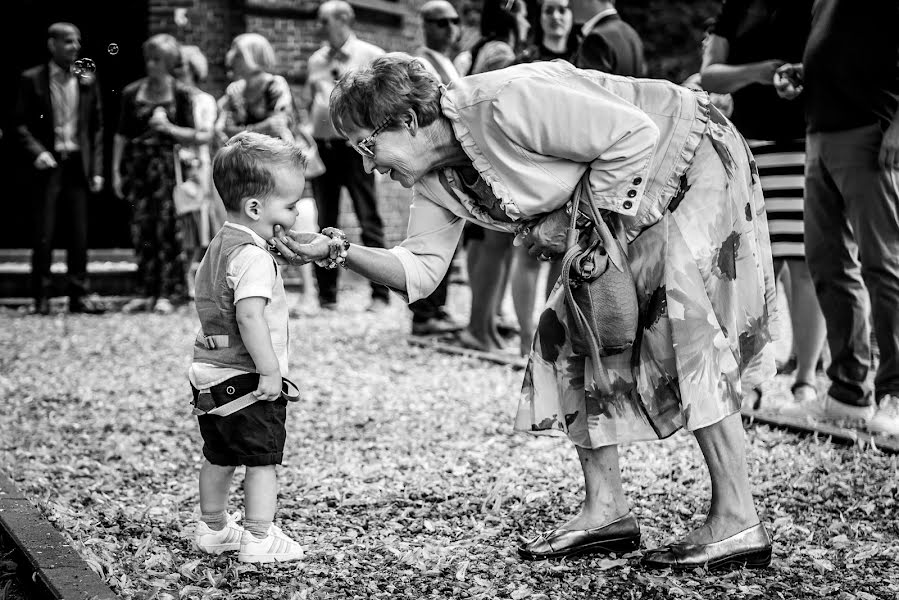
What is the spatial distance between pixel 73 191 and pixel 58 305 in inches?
51.7

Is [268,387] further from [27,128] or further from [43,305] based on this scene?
[27,128]

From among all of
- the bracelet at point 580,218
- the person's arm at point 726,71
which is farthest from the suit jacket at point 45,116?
the bracelet at point 580,218

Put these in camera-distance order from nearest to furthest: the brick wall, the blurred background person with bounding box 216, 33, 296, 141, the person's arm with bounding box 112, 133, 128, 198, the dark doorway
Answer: the blurred background person with bounding box 216, 33, 296, 141 → the person's arm with bounding box 112, 133, 128, 198 → the brick wall → the dark doorway

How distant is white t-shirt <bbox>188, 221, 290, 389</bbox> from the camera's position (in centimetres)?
335

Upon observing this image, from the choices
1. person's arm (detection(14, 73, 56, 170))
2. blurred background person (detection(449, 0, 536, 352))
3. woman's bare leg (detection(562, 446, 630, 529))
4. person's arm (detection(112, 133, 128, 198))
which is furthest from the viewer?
person's arm (detection(112, 133, 128, 198))

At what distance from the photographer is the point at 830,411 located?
5.48 meters

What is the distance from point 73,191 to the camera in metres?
10.6

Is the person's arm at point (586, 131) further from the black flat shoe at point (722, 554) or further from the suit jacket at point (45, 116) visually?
the suit jacket at point (45, 116)

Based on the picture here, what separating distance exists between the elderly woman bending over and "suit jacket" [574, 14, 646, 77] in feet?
9.53

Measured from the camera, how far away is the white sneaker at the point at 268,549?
3543mm

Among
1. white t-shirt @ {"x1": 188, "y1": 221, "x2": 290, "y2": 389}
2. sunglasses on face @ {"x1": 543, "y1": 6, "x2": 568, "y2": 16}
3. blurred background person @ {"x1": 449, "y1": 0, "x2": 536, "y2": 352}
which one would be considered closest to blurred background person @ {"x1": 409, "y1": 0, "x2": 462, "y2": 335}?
blurred background person @ {"x1": 449, "y1": 0, "x2": 536, "y2": 352}

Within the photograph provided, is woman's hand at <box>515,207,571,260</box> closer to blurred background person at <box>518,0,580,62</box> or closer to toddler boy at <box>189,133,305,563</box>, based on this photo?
toddler boy at <box>189,133,305,563</box>

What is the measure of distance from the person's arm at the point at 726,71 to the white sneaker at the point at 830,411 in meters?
1.68

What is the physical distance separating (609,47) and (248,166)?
11.6ft
